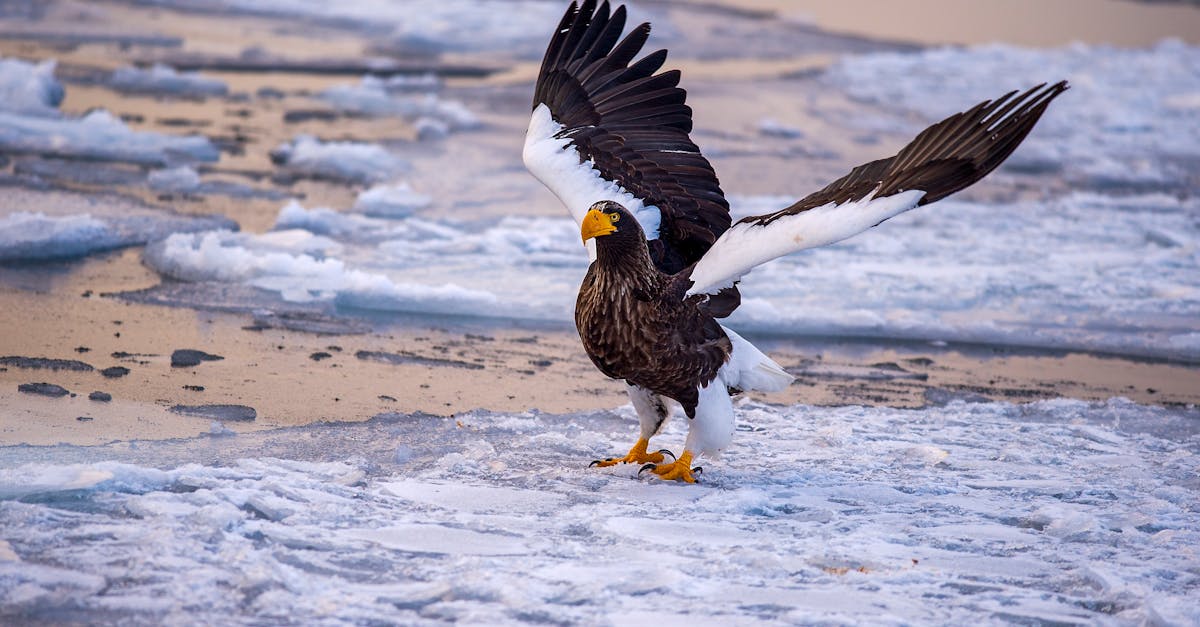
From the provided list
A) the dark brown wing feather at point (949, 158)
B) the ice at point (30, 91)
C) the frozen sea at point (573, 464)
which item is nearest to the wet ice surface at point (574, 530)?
the frozen sea at point (573, 464)

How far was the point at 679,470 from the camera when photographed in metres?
4.69

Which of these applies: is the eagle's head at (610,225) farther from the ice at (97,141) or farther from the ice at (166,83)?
the ice at (166,83)

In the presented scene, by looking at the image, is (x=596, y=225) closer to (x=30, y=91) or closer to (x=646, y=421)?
(x=646, y=421)

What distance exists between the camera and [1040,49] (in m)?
20.2

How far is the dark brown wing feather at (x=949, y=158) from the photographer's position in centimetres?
415

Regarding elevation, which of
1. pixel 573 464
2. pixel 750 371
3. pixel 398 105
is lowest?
pixel 573 464

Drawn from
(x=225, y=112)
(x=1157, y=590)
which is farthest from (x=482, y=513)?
(x=225, y=112)

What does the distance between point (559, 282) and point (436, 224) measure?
1495mm

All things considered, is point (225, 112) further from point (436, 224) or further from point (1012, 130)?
point (1012, 130)

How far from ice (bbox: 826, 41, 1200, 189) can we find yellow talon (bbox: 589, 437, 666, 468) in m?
8.73

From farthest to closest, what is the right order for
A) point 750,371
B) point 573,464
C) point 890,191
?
point 750,371
point 573,464
point 890,191

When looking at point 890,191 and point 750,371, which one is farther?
point 750,371

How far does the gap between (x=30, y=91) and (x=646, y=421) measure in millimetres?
7702

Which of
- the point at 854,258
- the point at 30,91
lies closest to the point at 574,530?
the point at 854,258
